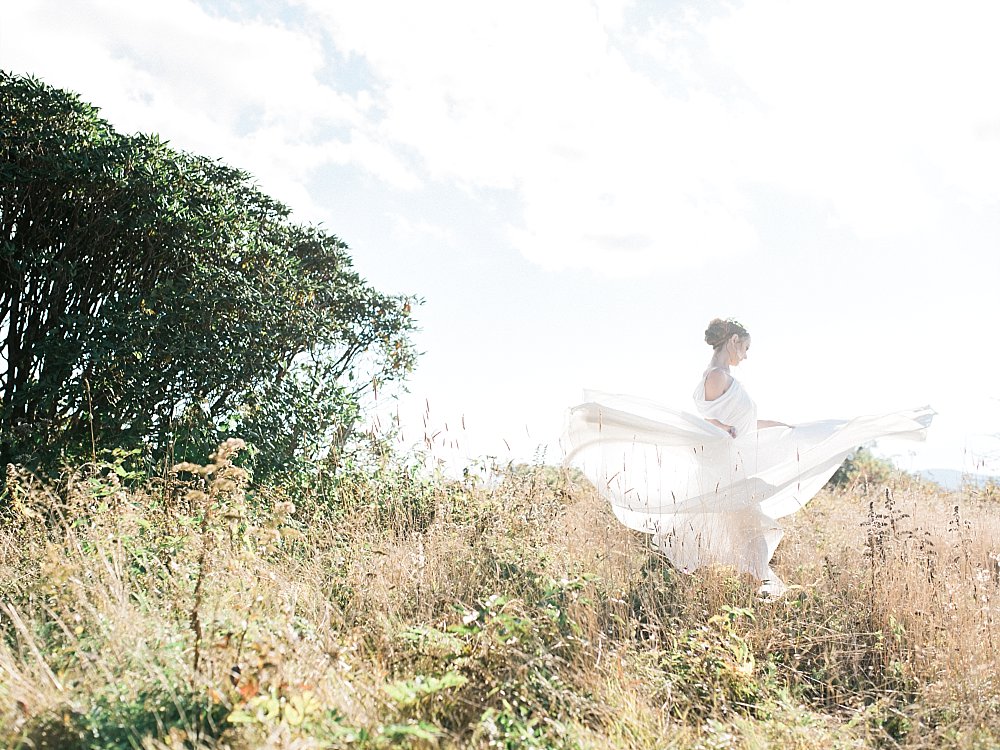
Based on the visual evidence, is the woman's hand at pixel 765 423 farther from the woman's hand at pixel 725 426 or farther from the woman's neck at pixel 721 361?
the woman's neck at pixel 721 361

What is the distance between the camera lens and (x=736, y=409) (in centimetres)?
605

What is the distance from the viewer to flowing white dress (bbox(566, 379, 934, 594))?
18.9 feet

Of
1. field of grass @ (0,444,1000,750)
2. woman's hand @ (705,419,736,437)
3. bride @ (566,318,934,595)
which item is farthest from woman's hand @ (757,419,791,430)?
field of grass @ (0,444,1000,750)

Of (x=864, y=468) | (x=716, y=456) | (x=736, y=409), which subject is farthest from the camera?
(x=864, y=468)

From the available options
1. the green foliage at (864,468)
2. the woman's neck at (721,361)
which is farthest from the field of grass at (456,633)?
the green foliage at (864,468)

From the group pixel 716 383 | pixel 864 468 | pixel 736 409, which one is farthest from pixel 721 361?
pixel 864 468

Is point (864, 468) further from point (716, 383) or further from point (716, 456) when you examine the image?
point (716, 456)

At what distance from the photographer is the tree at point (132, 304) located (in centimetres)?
601

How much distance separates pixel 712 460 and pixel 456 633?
9.17 ft

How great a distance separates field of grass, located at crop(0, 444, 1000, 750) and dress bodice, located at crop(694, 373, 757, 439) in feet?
3.21

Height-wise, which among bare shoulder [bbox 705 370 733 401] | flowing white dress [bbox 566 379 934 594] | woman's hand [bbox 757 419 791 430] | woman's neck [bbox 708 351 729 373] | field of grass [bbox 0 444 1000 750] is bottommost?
field of grass [bbox 0 444 1000 750]

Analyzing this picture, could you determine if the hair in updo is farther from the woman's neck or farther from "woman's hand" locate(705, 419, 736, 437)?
"woman's hand" locate(705, 419, 736, 437)

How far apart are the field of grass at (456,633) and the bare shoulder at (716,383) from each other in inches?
49.8

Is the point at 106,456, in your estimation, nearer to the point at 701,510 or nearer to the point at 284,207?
the point at 284,207
